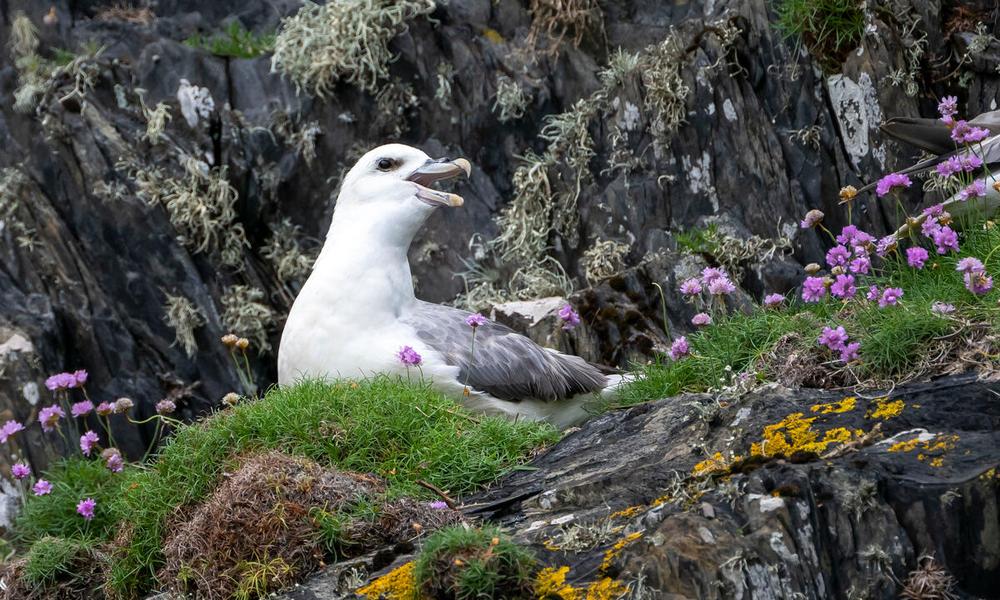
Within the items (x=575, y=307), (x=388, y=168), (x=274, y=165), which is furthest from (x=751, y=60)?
(x=274, y=165)

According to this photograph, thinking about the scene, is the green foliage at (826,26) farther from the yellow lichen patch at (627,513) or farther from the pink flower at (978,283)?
the yellow lichen patch at (627,513)

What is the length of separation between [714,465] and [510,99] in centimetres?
407

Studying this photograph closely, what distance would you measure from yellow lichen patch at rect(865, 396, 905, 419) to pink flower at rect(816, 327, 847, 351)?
0.43 metres

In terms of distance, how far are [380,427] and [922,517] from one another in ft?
6.43

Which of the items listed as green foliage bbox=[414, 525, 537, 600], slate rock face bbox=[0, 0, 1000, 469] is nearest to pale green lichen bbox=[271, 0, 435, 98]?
slate rock face bbox=[0, 0, 1000, 469]

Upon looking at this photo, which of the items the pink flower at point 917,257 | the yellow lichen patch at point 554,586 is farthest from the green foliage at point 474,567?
→ the pink flower at point 917,257

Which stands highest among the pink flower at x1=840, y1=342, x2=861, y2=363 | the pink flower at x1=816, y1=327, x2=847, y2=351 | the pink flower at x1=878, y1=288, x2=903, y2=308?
the pink flower at x1=878, y1=288, x2=903, y2=308

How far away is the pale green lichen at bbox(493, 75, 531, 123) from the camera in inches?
290

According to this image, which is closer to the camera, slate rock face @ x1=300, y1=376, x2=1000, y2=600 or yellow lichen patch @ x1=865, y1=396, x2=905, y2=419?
slate rock face @ x1=300, y1=376, x2=1000, y2=600

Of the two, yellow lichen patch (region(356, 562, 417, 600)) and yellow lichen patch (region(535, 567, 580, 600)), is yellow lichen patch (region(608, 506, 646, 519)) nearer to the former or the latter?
yellow lichen patch (region(535, 567, 580, 600))

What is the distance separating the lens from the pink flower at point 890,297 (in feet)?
14.3

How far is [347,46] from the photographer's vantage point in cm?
746

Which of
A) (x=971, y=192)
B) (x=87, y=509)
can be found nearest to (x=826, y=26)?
(x=971, y=192)

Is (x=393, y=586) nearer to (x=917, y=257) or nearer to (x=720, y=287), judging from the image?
(x=720, y=287)
